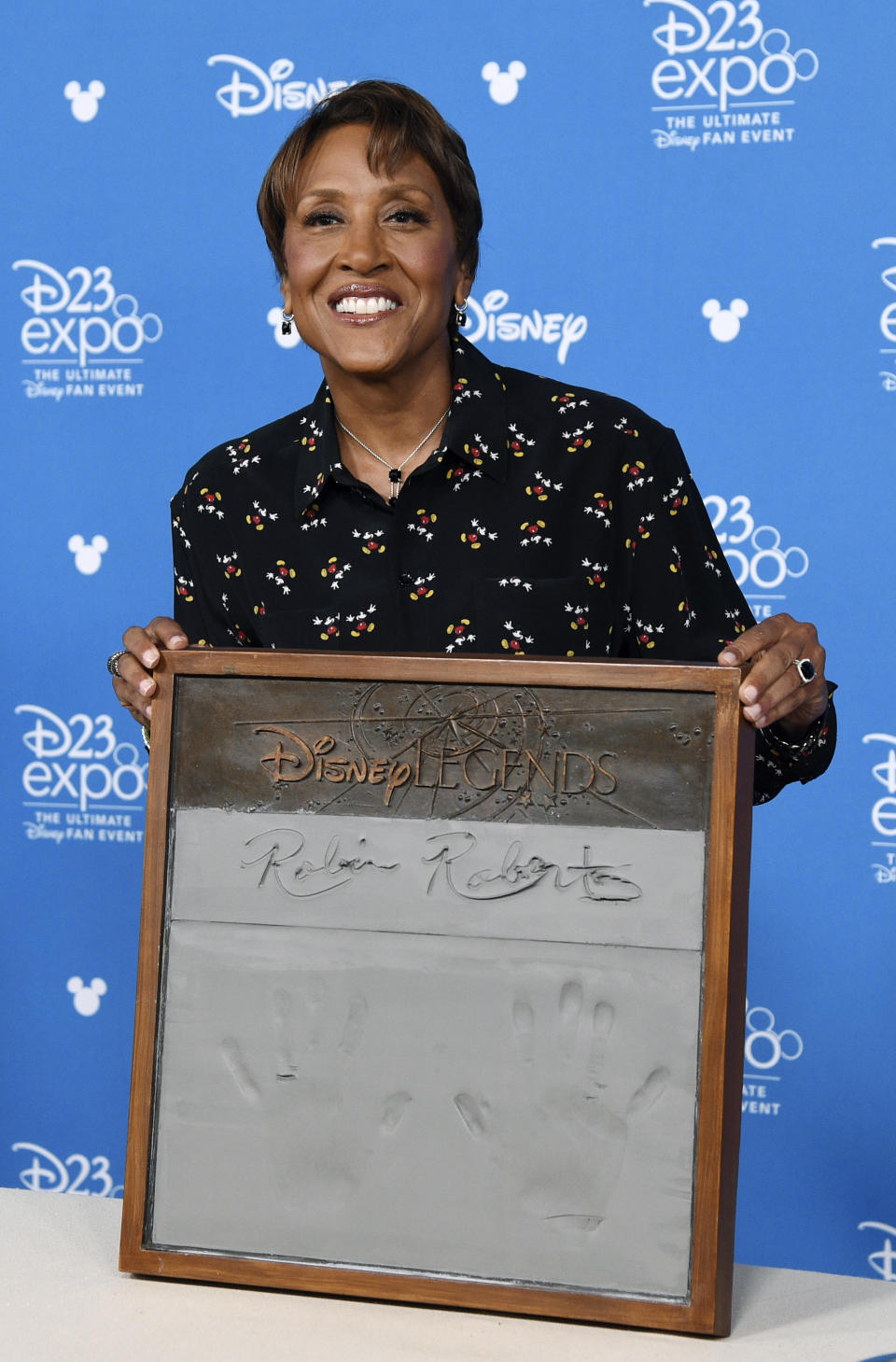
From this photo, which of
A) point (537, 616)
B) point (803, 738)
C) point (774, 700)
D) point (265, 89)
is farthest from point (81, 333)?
point (774, 700)

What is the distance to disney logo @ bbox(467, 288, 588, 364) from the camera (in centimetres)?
238

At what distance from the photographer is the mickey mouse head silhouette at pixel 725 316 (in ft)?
7.57

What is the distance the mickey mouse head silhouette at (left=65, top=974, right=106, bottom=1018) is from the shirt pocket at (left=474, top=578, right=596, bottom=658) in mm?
1490

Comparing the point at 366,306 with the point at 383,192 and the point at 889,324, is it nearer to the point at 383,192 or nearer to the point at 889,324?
the point at 383,192

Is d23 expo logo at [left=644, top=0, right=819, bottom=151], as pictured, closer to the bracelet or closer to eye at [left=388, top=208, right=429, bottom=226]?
eye at [left=388, top=208, right=429, bottom=226]

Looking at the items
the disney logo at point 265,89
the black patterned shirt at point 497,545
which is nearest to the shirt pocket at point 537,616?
the black patterned shirt at point 497,545

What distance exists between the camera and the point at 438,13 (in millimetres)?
2395

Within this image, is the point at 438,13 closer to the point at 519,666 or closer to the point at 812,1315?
the point at 519,666

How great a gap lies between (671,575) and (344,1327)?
734 mm

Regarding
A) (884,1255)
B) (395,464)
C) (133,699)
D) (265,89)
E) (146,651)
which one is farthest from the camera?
(265,89)

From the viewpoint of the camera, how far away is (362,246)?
4.59 feet

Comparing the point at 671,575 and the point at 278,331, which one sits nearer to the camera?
the point at 671,575

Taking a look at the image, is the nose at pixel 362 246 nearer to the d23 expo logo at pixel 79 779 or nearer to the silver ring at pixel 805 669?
the silver ring at pixel 805 669

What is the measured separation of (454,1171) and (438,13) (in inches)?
75.8
